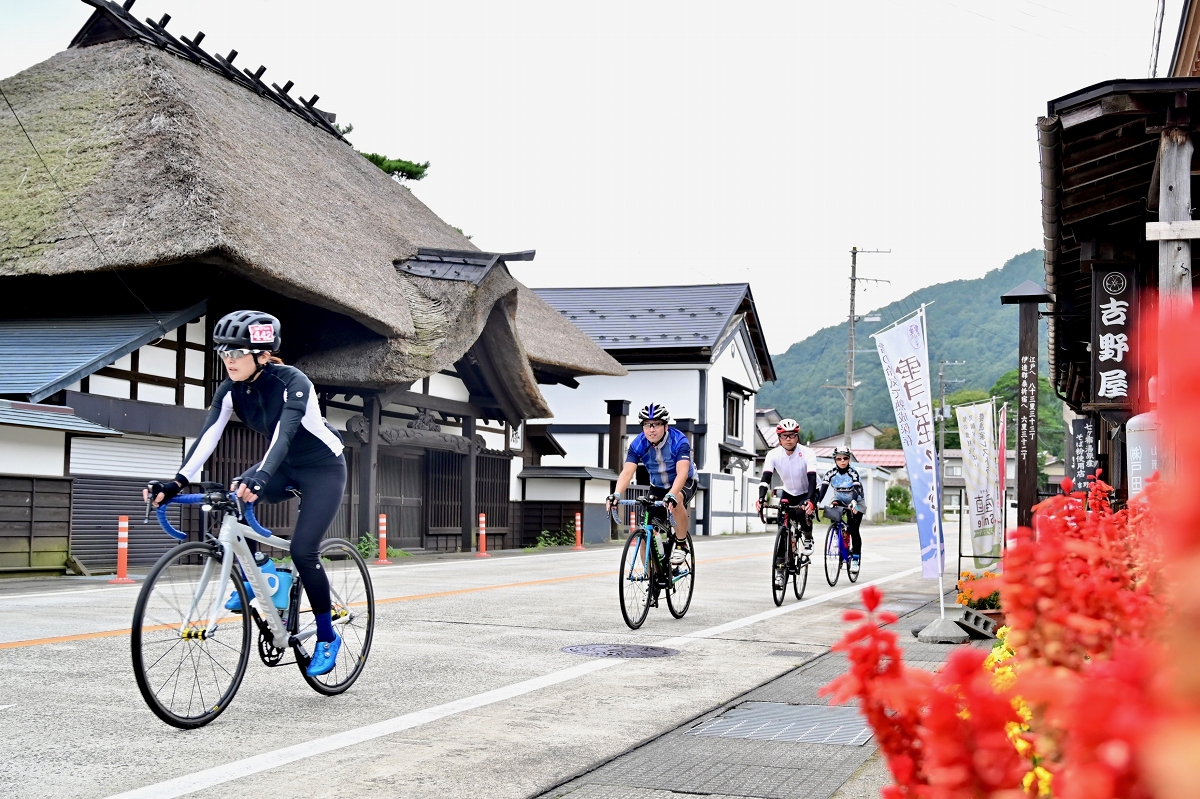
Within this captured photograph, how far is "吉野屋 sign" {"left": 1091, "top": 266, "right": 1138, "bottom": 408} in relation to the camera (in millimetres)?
10312

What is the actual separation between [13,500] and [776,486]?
8.95 m

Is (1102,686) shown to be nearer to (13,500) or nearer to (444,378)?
(13,500)

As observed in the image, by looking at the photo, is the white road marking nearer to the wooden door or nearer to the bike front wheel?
the bike front wheel

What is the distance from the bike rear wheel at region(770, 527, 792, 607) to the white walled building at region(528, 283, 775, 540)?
24.9 m

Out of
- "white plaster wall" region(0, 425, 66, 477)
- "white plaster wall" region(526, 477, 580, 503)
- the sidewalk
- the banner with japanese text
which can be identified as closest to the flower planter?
the banner with japanese text

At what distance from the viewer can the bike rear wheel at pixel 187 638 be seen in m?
4.75

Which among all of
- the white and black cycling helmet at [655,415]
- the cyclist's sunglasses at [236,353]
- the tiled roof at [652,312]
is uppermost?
the tiled roof at [652,312]

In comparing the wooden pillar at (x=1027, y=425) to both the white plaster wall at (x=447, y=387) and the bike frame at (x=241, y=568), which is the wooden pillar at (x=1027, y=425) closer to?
the bike frame at (x=241, y=568)

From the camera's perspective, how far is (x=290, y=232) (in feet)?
57.6

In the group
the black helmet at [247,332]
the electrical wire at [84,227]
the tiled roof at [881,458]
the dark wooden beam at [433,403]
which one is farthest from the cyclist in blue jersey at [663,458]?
the tiled roof at [881,458]

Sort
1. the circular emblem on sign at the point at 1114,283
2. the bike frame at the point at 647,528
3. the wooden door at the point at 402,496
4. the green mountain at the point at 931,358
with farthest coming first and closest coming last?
the green mountain at the point at 931,358
the wooden door at the point at 402,496
the circular emblem on sign at the point at 1114,283
the bike frame at the point at 647,528

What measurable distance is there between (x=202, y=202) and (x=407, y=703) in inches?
458

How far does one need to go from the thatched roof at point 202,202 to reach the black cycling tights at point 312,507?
10309 millimetres

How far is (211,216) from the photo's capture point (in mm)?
15430
